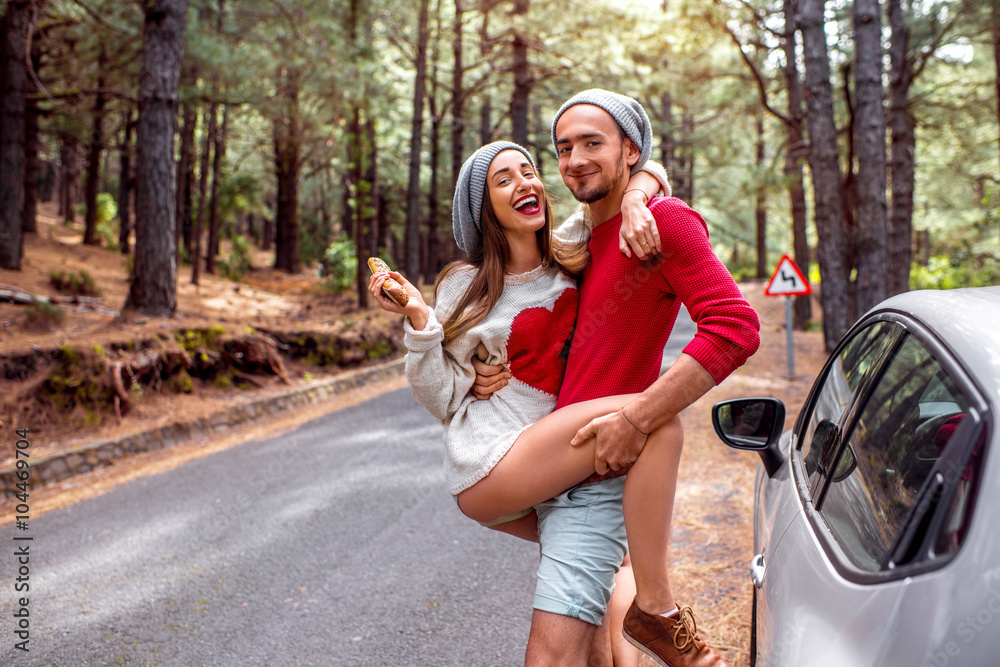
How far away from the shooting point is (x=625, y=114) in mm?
2207

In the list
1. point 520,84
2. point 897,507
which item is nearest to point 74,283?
point 520,84

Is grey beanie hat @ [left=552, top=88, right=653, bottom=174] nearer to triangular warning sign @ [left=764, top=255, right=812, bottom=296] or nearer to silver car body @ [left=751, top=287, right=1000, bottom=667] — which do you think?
silver car body @ [left=751, top=287, right=1000, bottom=667]

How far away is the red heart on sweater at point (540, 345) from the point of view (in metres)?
2.26

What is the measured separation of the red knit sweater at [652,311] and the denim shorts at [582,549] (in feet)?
0.99

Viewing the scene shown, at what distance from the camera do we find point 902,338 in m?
1.71

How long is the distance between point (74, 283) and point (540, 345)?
13.6m

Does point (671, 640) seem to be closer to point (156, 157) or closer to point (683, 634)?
point (683, 634)

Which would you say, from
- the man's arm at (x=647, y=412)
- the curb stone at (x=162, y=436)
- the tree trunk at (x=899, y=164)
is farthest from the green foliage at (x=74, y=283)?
the tree trunk at (x=899, y=164)

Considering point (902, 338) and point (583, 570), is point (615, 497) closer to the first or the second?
point (583, 570)

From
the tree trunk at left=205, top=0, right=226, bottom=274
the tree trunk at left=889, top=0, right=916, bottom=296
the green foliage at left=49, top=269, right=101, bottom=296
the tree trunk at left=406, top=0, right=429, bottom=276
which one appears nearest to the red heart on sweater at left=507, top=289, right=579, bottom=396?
the tree trunk at left=889, top=0, right=916, bottom=296

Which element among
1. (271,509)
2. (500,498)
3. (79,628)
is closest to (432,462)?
(271,509)

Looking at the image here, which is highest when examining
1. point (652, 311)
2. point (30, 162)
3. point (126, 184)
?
point (126, 184)

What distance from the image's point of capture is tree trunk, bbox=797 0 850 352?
10414 millimetres

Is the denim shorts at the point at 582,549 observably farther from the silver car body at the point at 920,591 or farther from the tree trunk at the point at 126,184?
the tree trunk at the point at 126,184
